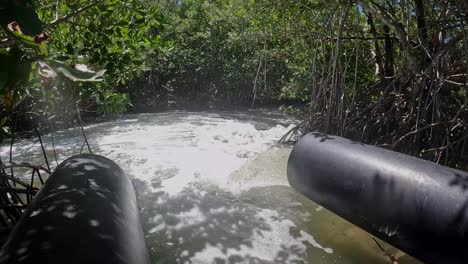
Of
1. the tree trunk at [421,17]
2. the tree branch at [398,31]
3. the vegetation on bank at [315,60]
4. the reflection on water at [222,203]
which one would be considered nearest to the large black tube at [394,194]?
the reflection on water at [222,203]

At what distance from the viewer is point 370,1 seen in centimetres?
503

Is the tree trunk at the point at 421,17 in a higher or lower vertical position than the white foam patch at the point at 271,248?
higher

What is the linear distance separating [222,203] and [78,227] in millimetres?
2491

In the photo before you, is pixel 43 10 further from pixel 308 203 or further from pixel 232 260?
pixel 308 203

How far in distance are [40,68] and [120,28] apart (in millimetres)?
1832

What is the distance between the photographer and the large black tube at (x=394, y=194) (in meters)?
2.40

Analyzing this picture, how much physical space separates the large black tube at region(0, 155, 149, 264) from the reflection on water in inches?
36.4

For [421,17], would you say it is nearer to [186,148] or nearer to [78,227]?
[186,148]

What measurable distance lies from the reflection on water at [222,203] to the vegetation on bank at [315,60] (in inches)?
39.5

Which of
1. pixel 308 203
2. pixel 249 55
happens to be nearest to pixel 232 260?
pixel 308 203

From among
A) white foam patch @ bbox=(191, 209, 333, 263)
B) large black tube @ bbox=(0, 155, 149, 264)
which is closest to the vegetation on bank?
large black tube @ bbox=(0, 155, 149, 264)

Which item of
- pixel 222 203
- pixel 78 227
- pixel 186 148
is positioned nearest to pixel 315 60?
pixel 186 148

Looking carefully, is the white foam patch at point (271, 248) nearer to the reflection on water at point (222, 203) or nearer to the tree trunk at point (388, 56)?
the reflection on water at point (222, 203)

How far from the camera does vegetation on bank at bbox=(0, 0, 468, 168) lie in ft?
6.29
